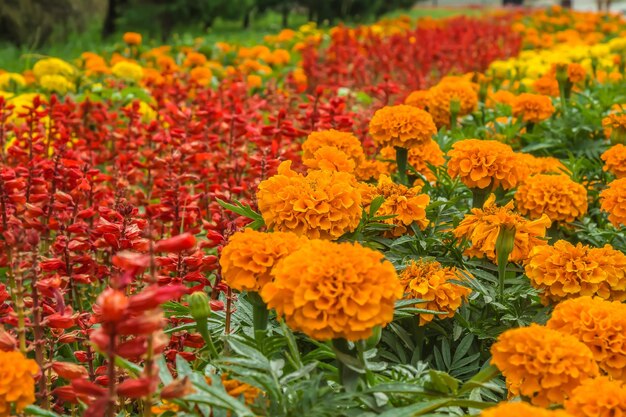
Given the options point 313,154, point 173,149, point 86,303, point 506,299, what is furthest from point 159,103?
point 506,299

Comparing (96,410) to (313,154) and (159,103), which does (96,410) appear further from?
(159,103)

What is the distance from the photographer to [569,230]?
8.23ft

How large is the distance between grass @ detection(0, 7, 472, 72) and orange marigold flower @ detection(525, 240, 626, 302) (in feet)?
15.1

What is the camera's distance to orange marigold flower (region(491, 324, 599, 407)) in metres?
1.27

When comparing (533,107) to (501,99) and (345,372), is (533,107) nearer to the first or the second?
(501,99)

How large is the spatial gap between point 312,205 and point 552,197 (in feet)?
2.90

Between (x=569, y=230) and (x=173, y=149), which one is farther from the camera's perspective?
(x=173, y=149)

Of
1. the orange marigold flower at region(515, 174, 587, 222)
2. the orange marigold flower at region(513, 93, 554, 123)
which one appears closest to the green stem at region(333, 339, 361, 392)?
the orange marigold flower at region(515, 174, 587, 222)

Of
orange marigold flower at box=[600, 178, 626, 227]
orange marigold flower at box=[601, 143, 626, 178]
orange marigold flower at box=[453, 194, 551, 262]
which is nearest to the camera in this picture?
orange marigold flower at box=[453, 194, 551, 262]

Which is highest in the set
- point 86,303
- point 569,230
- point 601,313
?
point 601,313

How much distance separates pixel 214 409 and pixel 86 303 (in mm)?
1542

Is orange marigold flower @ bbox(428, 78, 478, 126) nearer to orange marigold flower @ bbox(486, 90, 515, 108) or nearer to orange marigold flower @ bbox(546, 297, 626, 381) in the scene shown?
orange marigold flower @ bbox(486, 90, 515, 108)

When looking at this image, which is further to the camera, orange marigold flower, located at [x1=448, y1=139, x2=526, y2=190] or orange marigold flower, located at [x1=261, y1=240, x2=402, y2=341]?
orange marigold flower, located at [x1=448, y1=139, x2=526, y2=190]

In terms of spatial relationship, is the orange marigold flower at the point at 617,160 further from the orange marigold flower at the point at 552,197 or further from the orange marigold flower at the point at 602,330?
the orange marigold flower at the point at 602,330
